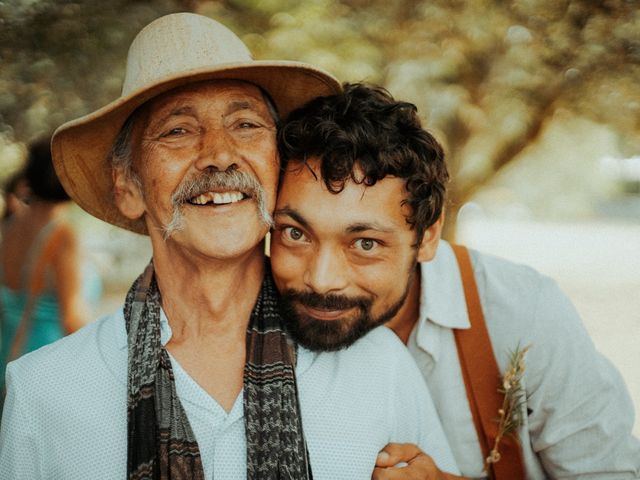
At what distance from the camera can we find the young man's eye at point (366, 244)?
2.12 metres

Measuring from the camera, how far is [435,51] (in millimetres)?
5008

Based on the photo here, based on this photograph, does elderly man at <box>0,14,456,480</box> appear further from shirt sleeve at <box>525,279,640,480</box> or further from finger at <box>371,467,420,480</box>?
shirt sleeve at <box>525,279,640,480</box>

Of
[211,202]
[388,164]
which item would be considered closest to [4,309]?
[211,202]

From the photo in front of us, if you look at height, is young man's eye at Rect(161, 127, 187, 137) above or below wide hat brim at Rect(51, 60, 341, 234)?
below

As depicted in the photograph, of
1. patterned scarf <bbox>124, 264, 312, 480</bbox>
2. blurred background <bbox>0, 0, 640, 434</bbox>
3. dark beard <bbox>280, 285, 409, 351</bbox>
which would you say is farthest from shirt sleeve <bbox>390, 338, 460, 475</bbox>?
blurred background <bbox>0, 0, 640, 434</bbox>

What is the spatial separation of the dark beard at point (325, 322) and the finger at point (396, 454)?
34 cm

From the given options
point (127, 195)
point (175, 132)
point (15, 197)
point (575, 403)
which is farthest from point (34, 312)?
point (575, 403)

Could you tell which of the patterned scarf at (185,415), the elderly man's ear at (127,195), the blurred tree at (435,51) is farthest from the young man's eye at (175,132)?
the blurred tree at (435,51)

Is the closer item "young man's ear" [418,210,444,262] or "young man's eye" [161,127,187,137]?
"young man's eye" [161,127,187,137]

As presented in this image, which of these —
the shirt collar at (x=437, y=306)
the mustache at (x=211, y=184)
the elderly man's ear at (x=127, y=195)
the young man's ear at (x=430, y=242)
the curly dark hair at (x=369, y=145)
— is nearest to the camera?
the mustache at (x=211, y=184)

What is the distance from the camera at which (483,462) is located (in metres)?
2.51

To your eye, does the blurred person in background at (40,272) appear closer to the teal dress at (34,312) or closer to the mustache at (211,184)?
the teal dress at (34,312)

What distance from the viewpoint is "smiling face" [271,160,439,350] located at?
205cm

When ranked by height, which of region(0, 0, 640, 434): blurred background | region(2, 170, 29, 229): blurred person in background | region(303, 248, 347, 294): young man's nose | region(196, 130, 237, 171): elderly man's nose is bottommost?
region(303, 248, 347, 294): young man's nose
